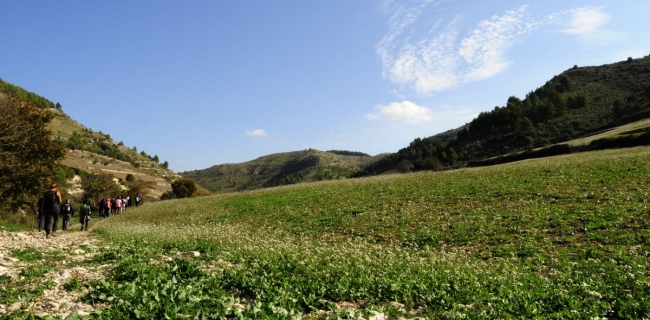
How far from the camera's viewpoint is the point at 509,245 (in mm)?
15227

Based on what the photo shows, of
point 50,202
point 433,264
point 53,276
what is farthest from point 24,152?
point 433,264

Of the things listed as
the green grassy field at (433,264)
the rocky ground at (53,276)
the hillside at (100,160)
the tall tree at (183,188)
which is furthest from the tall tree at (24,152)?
the hillside at (100,160)

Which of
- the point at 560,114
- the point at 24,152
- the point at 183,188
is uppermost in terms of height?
the point at 560,114

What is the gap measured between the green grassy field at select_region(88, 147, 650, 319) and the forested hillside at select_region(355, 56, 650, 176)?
7485 cm

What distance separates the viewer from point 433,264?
11516 mm

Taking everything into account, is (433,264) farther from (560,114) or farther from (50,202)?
(560,114)

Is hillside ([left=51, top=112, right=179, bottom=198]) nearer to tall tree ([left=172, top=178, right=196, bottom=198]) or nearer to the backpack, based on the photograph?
tall tree ([left=172, top=178, right=196, bottom=198])

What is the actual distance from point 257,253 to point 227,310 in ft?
19.9

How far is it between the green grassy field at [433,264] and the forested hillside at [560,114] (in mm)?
74849

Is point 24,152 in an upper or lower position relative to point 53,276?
upper

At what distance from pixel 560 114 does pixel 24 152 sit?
448 ft

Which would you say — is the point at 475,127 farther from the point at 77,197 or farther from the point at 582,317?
the point at 582,317

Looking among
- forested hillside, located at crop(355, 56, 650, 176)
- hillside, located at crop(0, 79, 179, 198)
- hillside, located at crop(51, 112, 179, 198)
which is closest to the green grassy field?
forested hillside, located at crop(355, 56, 650, 176)

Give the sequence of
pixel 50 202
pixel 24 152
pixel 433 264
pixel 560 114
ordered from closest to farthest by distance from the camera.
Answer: pixel 433 264, pixel 50 202, pixel 24 152, pixel 560 114
